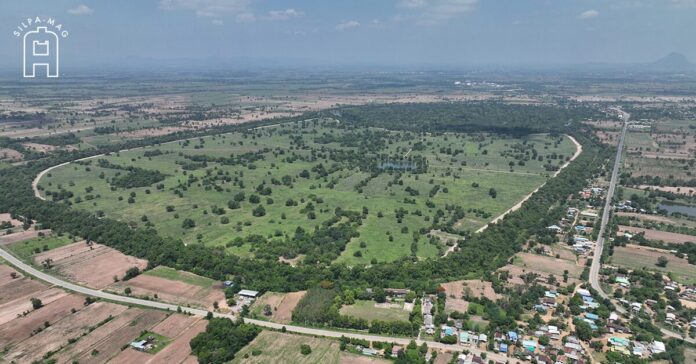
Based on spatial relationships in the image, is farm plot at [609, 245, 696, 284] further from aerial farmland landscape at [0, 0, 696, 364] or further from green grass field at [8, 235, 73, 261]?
green grass field at [8, 235, 73, 261]

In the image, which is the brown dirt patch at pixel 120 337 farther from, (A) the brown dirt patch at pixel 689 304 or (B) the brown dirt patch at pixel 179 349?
(A) the brown dirt patch at pixel 689 304

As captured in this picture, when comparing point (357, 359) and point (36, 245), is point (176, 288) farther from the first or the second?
point (36, 245)

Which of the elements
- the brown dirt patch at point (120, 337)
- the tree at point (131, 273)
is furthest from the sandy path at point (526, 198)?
the tree at point (131, 273)

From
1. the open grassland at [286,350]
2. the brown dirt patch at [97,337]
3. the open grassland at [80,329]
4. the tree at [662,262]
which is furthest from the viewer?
the tree at [662,262]

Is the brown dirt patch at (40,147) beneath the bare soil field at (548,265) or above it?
above

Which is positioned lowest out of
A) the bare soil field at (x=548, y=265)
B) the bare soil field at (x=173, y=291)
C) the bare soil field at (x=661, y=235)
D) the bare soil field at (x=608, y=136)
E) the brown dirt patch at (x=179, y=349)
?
the brown dirt patch at (x=179, y=349)

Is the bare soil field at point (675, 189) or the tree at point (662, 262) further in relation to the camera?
the bare soil field at point (675, 189)
